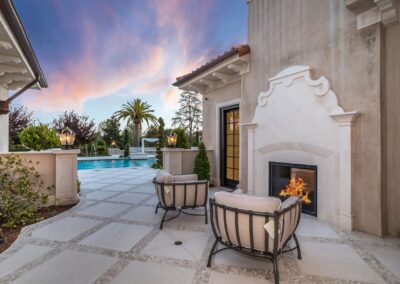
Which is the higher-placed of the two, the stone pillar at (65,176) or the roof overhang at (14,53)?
the roof overhang at (14,53)

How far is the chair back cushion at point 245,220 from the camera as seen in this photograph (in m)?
2.15

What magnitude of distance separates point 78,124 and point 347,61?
61.4 feet

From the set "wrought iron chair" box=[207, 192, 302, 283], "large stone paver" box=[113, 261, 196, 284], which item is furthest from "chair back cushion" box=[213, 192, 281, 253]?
"large stone paver" box=[113, 261, 196, 284]

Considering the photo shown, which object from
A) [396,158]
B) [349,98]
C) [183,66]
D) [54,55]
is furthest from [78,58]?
[396,158]

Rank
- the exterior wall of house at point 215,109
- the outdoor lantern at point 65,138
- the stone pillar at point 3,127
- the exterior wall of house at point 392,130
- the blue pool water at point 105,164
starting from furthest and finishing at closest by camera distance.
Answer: the blue pool water at point 105,164, the exterior wall of house at point 215,109, the stone pillar at point 3,127, the outdoor lantern at point 65,138, the exterior wall of house at point 392,130

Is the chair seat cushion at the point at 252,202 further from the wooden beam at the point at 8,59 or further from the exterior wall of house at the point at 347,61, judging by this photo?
the wooden beam at the point at 8,59

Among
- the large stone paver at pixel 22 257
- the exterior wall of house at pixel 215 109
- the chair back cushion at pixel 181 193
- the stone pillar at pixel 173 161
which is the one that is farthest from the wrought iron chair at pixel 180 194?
the exterior wall of house at pixel 215 109

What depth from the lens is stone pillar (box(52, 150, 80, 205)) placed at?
4.92 m

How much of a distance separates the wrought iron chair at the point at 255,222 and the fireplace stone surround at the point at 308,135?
173 centimetres

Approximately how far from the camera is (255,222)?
2.16 metres

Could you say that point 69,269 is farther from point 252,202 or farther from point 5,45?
point 5,45

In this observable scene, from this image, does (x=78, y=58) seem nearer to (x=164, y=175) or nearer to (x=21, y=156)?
(x=21, y=156)

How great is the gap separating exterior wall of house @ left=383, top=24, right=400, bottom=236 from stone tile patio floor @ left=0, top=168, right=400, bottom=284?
0.45 m

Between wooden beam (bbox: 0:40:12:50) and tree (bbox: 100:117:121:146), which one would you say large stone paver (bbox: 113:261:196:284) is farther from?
tree (bbox: 100:117:121:146)
